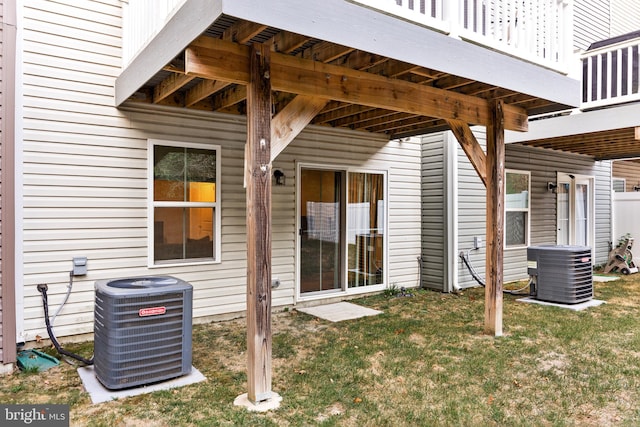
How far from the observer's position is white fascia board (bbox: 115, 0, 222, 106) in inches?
99.5

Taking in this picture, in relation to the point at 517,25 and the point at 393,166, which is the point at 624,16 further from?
the point at 517,25

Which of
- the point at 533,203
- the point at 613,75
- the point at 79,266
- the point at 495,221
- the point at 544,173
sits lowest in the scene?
Result: the point at 79,266

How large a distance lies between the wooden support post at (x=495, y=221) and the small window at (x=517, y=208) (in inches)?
137

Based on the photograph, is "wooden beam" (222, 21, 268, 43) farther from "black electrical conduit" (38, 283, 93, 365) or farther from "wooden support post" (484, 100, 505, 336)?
"wooden support post" (484, 100, 505, 336)

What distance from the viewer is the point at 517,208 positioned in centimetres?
802

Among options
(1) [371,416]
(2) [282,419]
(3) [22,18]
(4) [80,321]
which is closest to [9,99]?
(3) [22,18]

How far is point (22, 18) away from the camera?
3.96 metres

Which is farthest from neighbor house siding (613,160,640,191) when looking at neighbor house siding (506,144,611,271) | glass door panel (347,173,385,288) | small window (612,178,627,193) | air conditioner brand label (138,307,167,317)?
air conditioner brand label (138,307,167,317)

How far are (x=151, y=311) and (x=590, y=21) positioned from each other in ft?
37.1

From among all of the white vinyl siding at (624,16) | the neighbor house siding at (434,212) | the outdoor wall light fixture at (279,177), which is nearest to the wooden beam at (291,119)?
the outdoor wall light fixture at (279,177)

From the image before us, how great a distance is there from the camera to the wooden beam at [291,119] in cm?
317

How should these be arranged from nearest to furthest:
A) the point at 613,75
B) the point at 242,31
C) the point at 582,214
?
the point at 242,31 < the point at 613,75 < the point at 582,214

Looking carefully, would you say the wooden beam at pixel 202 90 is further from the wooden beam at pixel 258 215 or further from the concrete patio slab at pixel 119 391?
the concrete patio slab at pixel 119 391

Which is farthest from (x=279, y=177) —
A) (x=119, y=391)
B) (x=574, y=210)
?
(x=574, y=210)
